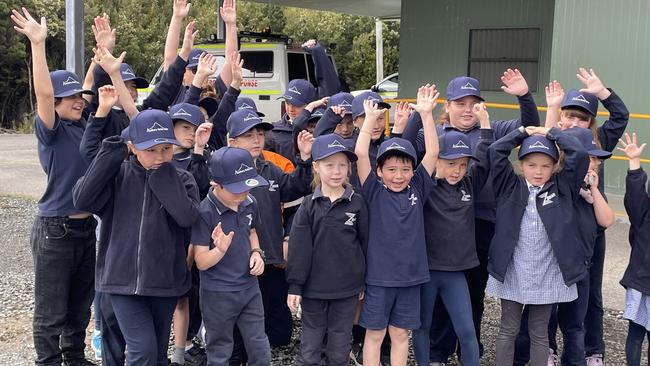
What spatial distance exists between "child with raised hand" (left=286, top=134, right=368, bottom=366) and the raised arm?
5.06 feet

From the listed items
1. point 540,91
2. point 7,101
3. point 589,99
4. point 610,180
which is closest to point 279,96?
point 540,91

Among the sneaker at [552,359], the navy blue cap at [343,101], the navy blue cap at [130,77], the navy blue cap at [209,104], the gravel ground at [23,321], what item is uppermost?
the navy blue cap at [130,77]

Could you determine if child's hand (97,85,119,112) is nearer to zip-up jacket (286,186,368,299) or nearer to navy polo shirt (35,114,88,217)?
navy polo shirt (35,114,88,217)

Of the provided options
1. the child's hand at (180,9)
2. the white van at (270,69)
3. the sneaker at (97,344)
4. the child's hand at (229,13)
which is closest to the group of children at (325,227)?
the sneaker at (97,344)

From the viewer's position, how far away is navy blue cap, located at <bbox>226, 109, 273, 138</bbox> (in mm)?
4387

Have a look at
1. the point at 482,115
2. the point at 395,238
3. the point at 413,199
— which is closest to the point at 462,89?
the point at 482,115

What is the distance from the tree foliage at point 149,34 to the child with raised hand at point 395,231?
14674 millimetres

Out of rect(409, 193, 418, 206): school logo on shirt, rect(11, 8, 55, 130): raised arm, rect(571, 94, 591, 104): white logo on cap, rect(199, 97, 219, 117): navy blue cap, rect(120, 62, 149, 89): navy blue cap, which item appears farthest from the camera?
rect(199, 97, 219, 117): navy blue cap

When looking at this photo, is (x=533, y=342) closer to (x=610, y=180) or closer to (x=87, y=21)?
(x=610, y=180)

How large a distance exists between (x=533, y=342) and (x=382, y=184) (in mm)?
1310

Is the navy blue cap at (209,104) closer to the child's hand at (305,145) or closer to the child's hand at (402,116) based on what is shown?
the child's hand at (305,145)

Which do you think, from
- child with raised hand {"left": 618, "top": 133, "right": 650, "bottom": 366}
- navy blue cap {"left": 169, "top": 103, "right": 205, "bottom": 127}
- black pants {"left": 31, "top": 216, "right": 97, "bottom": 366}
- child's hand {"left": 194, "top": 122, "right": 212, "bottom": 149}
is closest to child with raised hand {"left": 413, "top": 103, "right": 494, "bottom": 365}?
A: child with raised hand {"left": 618, "top": 133, "right": 650, "bottom": 366}

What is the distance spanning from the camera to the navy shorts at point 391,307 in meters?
4.18

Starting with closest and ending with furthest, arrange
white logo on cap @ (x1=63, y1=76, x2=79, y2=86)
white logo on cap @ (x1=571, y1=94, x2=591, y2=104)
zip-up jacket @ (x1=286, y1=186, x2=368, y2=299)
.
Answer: zip-up jacket @ (x1=286, y1=186, x2=368, y2=299) → white logo on cap @ (x1=63, y1=76, x2=79, y2=86) → white logo on cap @ (x1=571, y1=94, x2=591, y2=104)
